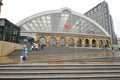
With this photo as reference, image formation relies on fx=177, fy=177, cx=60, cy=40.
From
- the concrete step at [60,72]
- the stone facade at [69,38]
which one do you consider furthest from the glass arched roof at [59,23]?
the concrete step at [60,72]

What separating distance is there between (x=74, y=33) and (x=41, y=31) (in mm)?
11625

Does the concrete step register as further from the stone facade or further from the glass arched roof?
the glass arched roof

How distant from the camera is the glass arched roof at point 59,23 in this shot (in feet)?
208

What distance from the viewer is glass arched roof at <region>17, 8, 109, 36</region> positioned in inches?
2493

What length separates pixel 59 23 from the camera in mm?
65188

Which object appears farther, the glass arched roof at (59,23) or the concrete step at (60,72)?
the glass arched roof at (59,23)

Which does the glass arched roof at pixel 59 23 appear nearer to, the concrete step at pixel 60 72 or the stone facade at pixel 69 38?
the stone facade at pixel 69 38

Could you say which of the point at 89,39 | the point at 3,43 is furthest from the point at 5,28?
the point at 89,39

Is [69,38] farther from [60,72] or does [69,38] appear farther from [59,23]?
[60,72]

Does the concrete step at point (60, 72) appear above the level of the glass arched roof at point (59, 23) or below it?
below

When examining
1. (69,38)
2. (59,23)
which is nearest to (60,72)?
(69,38)

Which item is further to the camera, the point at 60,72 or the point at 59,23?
the point at 59,23

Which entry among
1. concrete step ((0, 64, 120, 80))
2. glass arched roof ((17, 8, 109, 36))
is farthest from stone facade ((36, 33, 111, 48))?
concrete step ((0, 64, 120, 80))

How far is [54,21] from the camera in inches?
2601
